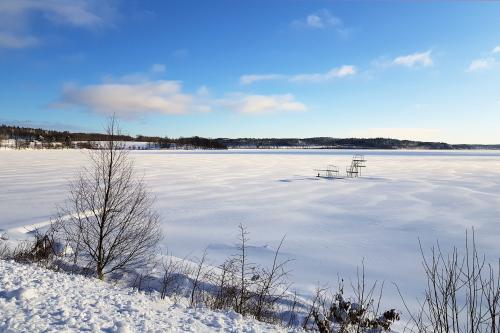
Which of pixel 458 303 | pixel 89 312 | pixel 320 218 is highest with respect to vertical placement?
pixel 89 312

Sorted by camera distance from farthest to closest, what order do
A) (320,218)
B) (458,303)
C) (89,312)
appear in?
(320,218) → (458,303) → (89,312)

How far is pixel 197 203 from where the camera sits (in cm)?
2027

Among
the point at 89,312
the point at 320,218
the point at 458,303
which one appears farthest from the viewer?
the point at 320,218

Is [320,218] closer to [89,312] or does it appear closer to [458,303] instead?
[458,303]

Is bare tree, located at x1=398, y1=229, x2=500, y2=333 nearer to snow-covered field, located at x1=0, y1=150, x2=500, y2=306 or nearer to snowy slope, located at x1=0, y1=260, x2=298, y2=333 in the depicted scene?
snow-covered field, located at x1=0, y1=150, x2=500, y2=306

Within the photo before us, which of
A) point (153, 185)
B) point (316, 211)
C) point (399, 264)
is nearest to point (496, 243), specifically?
point (399, 264)

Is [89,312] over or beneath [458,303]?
over

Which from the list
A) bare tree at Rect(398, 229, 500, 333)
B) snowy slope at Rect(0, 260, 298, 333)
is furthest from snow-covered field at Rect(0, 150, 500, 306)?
snowy slope at Rect(0, 260, 298, 333)

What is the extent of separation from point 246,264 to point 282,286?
1629 mm

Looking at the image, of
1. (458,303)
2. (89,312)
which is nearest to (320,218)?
(458,303)

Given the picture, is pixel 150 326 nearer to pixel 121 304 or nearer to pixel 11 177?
pixel 121 304

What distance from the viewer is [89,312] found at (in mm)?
4305

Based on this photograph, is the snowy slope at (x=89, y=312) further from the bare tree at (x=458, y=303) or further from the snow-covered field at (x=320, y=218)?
the snow-covered field at (x=320, y=218)

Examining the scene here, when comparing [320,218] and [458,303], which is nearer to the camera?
[458,303]
